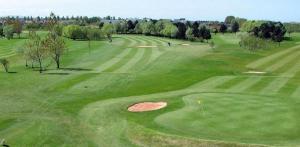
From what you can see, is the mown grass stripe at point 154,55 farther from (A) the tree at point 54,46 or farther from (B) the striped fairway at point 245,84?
(B) the striped fairway at point 245,84

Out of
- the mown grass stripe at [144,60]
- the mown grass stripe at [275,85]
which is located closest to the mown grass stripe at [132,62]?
the mown grass stripe at [144,60]

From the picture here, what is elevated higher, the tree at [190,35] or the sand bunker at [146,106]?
the tree at [190,35]

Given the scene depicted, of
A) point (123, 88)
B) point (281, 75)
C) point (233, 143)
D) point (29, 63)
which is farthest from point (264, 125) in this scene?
point (29, 63)

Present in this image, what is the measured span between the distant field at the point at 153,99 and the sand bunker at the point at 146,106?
1.14m

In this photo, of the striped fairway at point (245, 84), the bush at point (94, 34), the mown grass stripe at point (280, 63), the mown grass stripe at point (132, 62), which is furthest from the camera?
the bush at point (94, 34)

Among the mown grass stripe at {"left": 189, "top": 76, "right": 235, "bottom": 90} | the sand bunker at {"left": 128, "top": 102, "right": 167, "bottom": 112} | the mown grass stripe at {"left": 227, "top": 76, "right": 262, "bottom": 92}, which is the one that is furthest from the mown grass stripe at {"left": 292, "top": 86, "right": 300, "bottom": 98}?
the sand bunker at {"left": 128, "top": 102, "right": 167, "bottom": 112}

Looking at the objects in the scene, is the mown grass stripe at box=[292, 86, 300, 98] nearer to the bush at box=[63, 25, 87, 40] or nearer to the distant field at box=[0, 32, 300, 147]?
the distant field at box=[0, 32, 300, 147]

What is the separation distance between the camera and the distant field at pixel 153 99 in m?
37.2

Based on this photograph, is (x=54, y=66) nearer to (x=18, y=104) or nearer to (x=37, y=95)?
(x=37, y=95)

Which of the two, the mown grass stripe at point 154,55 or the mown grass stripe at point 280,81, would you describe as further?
the mown grass stripe at point 154,55

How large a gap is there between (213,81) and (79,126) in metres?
30.1

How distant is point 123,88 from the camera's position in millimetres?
62875

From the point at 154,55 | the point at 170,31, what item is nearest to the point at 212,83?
the point at 154,55

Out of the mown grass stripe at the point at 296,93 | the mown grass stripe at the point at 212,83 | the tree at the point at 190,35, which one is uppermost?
the tree at the point at 190,35
